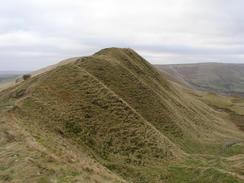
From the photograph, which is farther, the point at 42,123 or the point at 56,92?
the point at 56,92

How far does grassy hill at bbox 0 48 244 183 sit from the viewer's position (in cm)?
2305

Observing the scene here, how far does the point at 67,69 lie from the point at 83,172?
30864mm

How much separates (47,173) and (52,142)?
9.56 meters

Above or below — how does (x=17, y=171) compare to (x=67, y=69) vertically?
below

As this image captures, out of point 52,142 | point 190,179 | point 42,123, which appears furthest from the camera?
point 42,123

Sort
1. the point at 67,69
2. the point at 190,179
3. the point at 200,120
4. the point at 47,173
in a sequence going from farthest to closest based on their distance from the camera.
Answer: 1. the point at 200,120
2. the point at 67,69
3. the point at 190,179
4. the point at 47,173

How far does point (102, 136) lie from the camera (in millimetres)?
37656

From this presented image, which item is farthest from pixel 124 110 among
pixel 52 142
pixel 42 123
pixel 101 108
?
pixel 52 142

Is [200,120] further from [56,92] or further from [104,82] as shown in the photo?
[56,92]

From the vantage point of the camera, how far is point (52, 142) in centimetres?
2934

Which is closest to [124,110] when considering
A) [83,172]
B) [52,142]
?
[52,142]

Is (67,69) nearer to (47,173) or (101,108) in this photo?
(101,108)

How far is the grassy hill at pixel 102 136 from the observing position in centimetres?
2305

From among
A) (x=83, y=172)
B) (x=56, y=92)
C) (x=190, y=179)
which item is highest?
(x=56, y=92)
